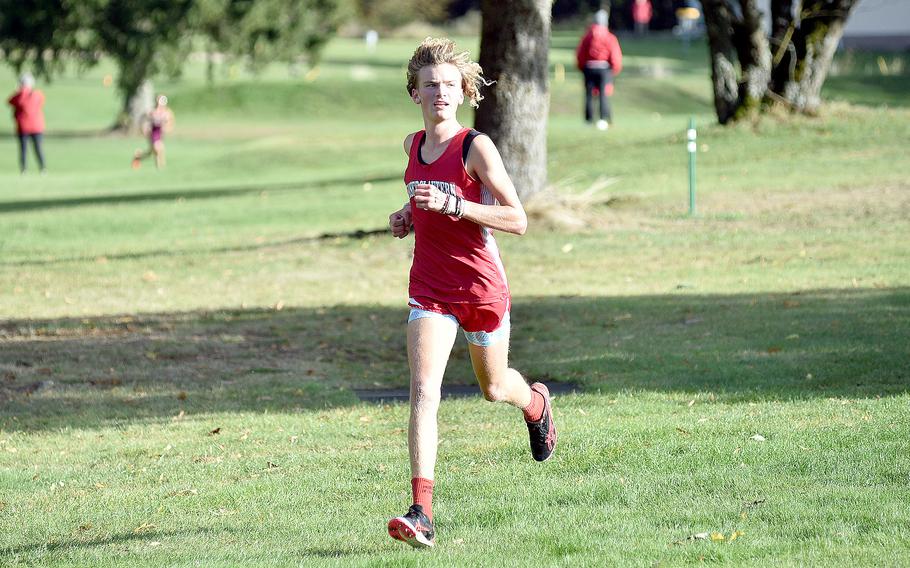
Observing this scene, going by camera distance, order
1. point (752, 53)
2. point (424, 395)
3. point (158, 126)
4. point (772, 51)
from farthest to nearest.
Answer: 1. point (158, 126)
2. point (772, 51)
3. point (752, 53)
4. point (424, 395)

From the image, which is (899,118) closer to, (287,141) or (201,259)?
(201,259)

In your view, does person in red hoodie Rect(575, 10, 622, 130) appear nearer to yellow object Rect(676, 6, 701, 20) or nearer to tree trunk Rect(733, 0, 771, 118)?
tree trunk Rect(733, 0, 771, 118)

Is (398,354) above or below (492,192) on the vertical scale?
below

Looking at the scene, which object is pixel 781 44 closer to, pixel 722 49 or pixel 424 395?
pixel 722 49

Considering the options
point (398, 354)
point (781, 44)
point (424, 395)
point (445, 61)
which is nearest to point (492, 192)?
point (445, 61)

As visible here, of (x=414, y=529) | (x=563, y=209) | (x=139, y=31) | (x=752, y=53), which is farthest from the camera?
(x=139, y=31)

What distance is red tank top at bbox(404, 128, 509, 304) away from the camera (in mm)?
5820

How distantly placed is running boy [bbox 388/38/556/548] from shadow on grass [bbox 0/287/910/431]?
329cm

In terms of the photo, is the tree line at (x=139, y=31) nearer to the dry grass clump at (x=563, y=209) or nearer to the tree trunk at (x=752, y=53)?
the tree trunk at (x=752, y=53)

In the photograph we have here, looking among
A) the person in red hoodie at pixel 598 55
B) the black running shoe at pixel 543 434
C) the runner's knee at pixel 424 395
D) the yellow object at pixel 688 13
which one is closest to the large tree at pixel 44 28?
the person in red hoodie at pixel 598 55

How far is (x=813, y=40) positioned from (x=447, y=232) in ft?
64.3

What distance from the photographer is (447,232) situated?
5.88m

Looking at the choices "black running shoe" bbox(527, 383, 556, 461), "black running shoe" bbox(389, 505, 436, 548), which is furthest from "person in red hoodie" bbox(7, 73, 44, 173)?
"black running shoe" bbox(389, 505, 436, 548)

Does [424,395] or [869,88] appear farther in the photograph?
[869,88]
